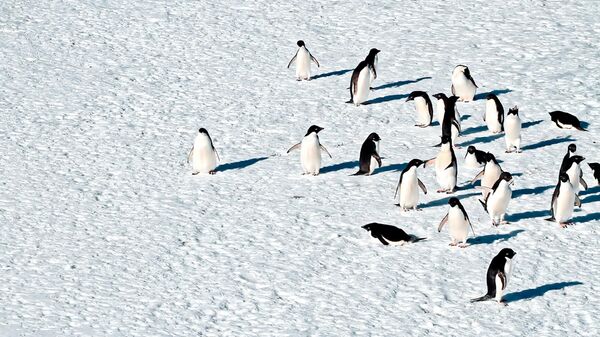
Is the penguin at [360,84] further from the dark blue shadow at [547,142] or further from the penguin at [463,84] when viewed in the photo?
the dark blue shadow at [547,142]

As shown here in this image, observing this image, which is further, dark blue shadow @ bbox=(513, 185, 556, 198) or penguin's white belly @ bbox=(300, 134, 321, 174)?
penguin's white belly @ bbox=(300, 134, 321, 174)

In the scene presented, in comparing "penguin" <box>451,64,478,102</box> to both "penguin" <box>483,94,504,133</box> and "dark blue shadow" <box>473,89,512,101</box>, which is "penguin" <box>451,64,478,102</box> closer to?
"dark blue shadow" <box>473,89,512,101</box>

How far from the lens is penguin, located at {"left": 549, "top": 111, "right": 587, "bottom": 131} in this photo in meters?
15.3

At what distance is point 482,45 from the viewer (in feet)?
62.3

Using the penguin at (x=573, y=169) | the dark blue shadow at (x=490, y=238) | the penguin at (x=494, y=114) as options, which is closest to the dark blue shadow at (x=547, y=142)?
the penguin at (x=494, y=114)

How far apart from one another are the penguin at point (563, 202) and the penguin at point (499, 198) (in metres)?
0.48

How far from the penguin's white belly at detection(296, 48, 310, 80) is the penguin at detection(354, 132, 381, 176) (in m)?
3.75

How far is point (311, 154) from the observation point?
45.2 ft

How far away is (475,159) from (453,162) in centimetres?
89

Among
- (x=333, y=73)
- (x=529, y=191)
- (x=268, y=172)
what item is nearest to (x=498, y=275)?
(x=529, y=191)

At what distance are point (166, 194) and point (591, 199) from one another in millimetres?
4697

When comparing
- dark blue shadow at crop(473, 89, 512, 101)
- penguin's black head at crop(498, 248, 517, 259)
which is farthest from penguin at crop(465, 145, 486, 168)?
penguin's black head at crop(498, 248, 517, 259)

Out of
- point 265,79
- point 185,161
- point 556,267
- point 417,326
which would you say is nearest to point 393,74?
point 265,79

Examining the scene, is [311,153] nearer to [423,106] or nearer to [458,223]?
→ [423,106]
